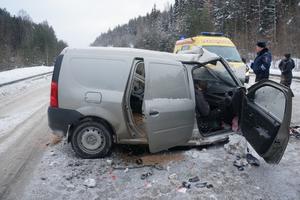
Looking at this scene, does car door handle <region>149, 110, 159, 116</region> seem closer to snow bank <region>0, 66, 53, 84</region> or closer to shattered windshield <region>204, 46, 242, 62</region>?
shattered windshield <region>204, 46, 242, 62</region>

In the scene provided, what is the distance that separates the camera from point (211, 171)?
16.3 feet

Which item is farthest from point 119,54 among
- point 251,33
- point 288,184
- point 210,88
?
point 251,33

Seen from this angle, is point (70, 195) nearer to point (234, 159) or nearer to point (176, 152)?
point (176, 152)

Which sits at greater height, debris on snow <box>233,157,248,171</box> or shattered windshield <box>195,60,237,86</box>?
shattered windshield <box>195,60,237,86</box>

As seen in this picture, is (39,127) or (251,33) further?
(251,33)

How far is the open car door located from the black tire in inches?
87.2

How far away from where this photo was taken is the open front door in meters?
5.12

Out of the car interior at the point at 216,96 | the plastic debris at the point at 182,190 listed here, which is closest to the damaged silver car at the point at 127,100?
the car interior at the point at 216,96

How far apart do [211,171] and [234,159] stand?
63 cm

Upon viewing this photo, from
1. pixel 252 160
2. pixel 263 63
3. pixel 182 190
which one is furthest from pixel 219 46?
pixel 182 190

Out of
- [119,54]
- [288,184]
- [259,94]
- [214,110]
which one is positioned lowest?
[288,184]

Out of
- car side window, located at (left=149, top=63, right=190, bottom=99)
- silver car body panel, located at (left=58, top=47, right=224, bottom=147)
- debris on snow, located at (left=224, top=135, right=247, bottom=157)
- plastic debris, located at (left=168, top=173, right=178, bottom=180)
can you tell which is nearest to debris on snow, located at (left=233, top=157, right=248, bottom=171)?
debris on snow, located at (left=224, top=135, right=247, bottom=157)

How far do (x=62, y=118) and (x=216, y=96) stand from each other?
2.76 metres

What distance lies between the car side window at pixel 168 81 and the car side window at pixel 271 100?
1118mm
